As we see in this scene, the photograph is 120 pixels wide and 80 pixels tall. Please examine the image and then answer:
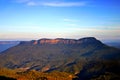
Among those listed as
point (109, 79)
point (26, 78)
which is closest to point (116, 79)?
point (109, 79)

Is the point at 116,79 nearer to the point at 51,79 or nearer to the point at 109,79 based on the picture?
the point at 109,79

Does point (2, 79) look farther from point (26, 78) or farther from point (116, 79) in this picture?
point (116, 79)

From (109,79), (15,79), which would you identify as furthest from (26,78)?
(109,79)

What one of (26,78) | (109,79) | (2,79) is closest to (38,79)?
(26,78)

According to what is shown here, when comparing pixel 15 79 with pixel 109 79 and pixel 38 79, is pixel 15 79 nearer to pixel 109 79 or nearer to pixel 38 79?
pixel 38 79

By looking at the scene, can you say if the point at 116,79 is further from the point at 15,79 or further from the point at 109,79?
the point at 15,79

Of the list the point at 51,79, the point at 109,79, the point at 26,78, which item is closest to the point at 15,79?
the point at 26,78
